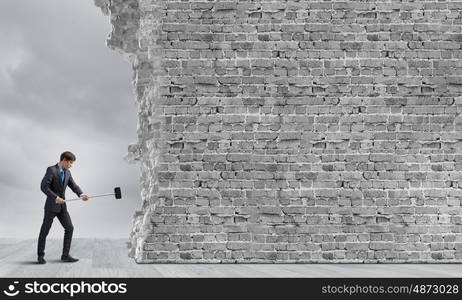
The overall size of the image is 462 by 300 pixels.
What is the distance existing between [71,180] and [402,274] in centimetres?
356

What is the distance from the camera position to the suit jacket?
7.29m

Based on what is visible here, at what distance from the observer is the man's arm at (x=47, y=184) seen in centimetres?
726

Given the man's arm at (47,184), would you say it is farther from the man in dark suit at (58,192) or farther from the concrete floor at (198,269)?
the concrete floor at (198,269)

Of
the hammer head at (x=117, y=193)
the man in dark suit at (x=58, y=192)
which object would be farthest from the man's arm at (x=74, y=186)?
the hammer head at (x=117, y=193)

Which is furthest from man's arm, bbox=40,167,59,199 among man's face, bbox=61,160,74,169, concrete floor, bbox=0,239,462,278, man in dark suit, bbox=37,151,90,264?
concrete floor, bbox=0,239,462,278

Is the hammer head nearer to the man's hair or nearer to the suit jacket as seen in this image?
the suit jacket

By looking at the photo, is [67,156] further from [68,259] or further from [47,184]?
[68,259]

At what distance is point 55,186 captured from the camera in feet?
Answer: 24.2

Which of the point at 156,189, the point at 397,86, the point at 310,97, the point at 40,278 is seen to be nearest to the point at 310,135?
the point at 310,97

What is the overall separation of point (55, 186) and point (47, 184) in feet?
0.37

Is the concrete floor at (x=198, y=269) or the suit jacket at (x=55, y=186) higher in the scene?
the suit jacket at (x=55, y=186)

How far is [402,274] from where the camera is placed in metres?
6.46

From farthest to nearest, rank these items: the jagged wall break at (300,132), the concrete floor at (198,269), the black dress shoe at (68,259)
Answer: the black dress shoe at (68,259)
the jagged wall break at (300,132)
the concrete floor at (198,269)

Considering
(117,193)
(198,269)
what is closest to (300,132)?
(198,269)
